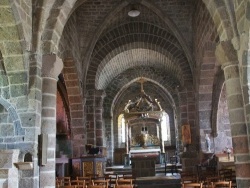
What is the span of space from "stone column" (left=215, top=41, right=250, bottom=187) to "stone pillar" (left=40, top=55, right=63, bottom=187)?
3.28 m

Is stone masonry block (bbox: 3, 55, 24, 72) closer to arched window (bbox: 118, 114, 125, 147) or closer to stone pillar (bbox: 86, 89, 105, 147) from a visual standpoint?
stone pillar (bbox: 86, 89, 105, 147)

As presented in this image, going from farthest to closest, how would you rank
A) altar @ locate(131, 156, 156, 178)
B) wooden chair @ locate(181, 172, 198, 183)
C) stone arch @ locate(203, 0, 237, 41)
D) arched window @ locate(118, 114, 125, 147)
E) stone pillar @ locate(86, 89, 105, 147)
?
arched window @ locate(118, 114, 125, 147), stone pillar @ locate(86, 89, 105, 147), altar @ locate(131, 156, 156, 178), wooden chair @ locate(181, 172, 198, 183), stone arch @ locate(203, 0, 237, 41)

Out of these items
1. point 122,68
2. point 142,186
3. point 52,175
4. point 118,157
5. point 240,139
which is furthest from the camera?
point 118,157

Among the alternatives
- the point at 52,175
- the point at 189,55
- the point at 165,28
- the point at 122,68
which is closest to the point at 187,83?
the point at 189,55

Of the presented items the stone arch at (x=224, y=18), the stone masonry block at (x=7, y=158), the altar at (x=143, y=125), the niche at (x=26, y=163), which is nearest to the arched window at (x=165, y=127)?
the altar at (x=143, y=125)

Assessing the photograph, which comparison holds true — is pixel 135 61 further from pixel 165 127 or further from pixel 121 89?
pixel 165 127

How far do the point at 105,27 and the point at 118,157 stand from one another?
29.8ft

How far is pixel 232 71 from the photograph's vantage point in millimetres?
5898

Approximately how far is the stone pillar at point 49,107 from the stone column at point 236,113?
3.28m

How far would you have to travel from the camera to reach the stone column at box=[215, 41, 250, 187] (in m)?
5.52

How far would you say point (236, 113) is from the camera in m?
5.70

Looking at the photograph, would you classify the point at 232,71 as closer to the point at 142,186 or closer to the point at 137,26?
the point at 142,186

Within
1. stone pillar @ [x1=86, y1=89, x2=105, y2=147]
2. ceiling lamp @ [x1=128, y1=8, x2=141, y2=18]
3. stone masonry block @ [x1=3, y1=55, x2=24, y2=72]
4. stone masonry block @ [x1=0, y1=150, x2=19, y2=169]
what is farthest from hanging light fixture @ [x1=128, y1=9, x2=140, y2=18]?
stone masonry block @ [x1=0, y1=150, x2=19, y2=169]

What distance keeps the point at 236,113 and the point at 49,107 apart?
139 inches
